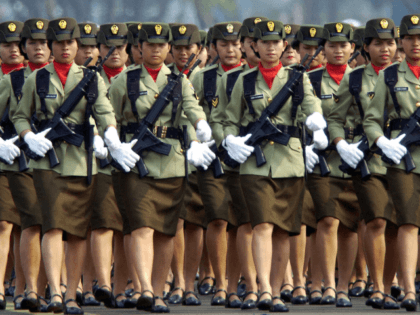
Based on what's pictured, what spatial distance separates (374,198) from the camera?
430 inches

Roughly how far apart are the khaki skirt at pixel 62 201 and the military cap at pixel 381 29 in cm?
305

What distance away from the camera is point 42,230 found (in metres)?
10.3

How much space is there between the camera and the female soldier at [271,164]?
34.3ft

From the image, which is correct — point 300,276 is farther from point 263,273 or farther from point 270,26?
point 270,26

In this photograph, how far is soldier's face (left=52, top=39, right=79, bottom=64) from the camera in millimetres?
10602

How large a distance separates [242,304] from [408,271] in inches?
57.4

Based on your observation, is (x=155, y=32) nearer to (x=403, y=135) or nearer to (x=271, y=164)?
(x=271, y=164)

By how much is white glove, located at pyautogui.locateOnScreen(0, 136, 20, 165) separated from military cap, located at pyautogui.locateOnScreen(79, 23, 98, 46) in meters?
2.16

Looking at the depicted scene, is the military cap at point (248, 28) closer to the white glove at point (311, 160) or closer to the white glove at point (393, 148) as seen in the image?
the white glove at point (311, 160)

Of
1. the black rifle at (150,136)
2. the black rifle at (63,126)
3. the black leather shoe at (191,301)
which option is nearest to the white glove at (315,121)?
the black rifle at (150,136)

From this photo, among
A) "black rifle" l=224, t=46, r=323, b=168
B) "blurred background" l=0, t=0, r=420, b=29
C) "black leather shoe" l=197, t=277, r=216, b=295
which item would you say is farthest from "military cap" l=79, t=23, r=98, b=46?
"blurred background" l=0, t=0, r=420, b=29

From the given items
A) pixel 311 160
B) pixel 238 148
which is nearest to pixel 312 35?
pixel 311 160

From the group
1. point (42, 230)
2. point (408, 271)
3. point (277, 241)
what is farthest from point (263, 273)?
point (42, 230)

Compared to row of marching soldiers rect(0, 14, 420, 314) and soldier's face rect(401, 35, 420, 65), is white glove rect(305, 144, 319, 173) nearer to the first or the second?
row of marching soldiers rect(0, 14, 420, 314)
